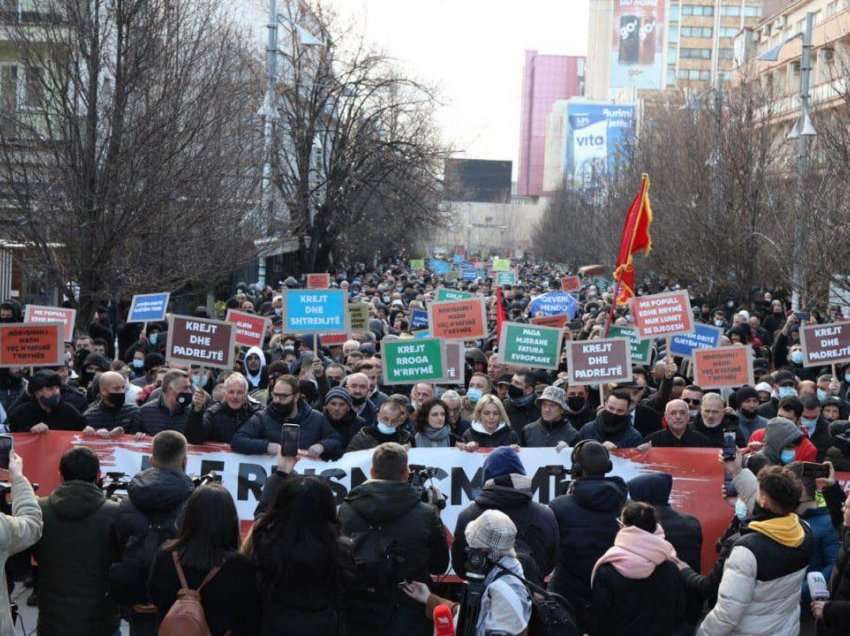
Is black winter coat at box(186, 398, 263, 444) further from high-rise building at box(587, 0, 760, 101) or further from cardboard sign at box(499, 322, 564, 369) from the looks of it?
high-rise building at box(587, 0, 760, 101)

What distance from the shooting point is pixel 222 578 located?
5.34 m

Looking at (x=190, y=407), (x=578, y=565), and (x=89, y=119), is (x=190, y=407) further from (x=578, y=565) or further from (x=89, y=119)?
(x=89, y=119)

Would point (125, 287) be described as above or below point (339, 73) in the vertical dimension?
below

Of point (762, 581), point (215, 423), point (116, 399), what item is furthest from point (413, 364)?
point (762, 581)

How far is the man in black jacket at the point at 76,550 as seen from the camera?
19.7 feet

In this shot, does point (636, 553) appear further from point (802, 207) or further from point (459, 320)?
point (802, 207)

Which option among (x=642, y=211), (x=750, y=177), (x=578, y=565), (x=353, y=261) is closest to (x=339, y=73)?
(x=750, y=177)

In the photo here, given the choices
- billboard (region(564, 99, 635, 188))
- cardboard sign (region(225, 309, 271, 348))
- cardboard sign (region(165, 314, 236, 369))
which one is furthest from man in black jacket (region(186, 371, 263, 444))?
billboard (region(564, 99, 635, 188))

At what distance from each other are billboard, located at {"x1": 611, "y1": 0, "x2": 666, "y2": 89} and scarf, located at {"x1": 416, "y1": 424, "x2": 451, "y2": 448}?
135 metres

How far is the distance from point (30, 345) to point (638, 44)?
138467 mm

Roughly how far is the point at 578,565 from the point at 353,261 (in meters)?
53.5

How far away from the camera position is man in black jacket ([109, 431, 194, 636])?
19.1ft

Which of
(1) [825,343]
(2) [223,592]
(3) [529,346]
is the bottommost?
(2) [223,592]

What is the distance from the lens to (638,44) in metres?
144
